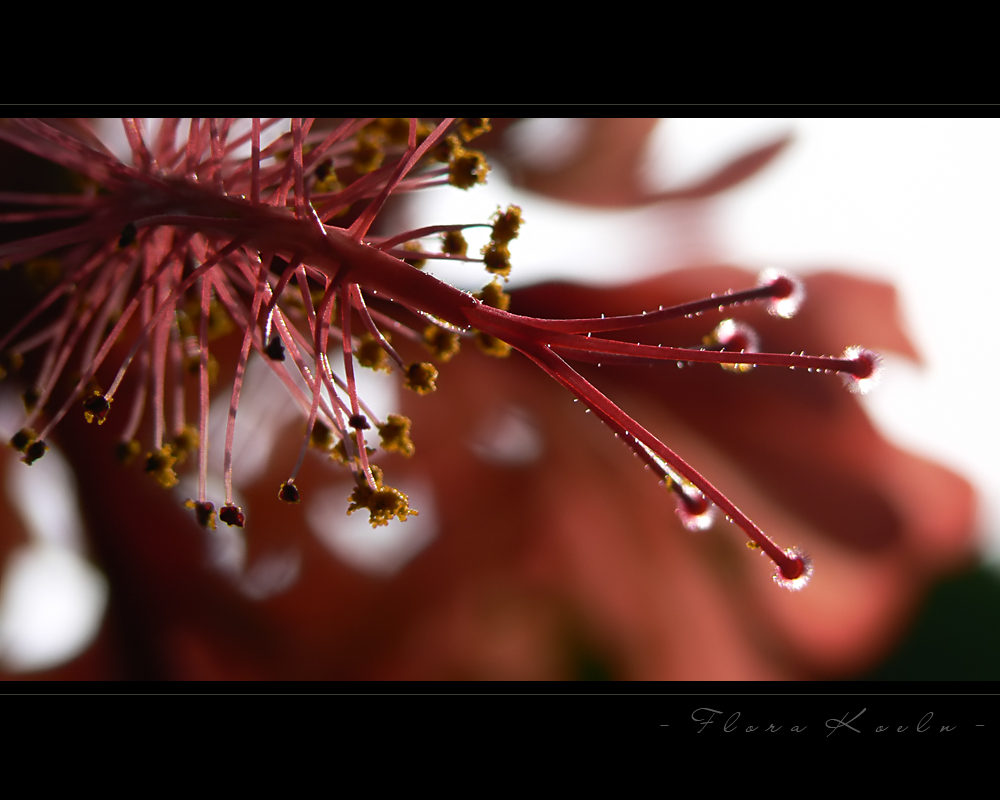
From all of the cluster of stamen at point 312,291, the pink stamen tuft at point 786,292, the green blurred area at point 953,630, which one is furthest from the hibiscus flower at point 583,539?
the pink stamen tuft at point 786,292

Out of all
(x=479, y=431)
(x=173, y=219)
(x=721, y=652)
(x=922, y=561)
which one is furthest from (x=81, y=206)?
(x=922, y=561)

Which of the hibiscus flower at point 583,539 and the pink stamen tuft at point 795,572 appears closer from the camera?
the pink stamen tuft at point 795,572

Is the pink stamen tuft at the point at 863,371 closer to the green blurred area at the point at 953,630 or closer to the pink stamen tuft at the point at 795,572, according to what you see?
the pink stamen tuft at the point at 795,572

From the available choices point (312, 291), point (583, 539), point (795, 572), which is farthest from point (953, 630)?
point (312, 291)

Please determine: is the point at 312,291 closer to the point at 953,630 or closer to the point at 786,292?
the point at 786,292

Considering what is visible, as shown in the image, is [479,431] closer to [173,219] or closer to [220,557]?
[220,557]

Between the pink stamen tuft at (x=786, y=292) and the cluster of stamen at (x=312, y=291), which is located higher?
the cluster of stamen at (x=312, y=291)

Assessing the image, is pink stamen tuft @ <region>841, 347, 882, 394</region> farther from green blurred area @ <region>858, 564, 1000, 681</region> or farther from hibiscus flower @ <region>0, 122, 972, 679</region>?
green blurred area @ <region>858, 564, 1000, 681</region>

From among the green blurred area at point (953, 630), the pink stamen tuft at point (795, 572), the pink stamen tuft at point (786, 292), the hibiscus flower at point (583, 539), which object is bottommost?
the pink stamen tuft at point (795, 572)
